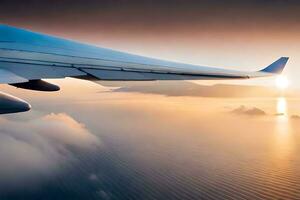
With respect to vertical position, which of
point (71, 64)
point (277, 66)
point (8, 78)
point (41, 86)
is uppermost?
point (277, 66)

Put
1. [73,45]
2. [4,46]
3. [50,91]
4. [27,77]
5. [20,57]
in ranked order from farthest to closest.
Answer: [50,91], [73,45], [4,46], [20,57], [27,77]

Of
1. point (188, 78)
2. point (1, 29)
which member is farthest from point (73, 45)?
point (188, 78)

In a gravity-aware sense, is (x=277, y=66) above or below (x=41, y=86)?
above

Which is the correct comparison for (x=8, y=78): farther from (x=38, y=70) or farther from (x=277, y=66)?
(x=277, y=66)

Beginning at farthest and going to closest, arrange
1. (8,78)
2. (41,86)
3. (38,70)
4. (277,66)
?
1. (277,66)
2. (41,86)
3. (38,70)
4. (8,78)

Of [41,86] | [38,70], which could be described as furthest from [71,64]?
[41,86]

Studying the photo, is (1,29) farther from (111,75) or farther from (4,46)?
(111,75)

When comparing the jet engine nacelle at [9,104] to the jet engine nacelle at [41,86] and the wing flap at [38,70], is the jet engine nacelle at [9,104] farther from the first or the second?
the jet engine nacelle at [41,86]

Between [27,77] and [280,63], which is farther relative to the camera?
[280,63]
